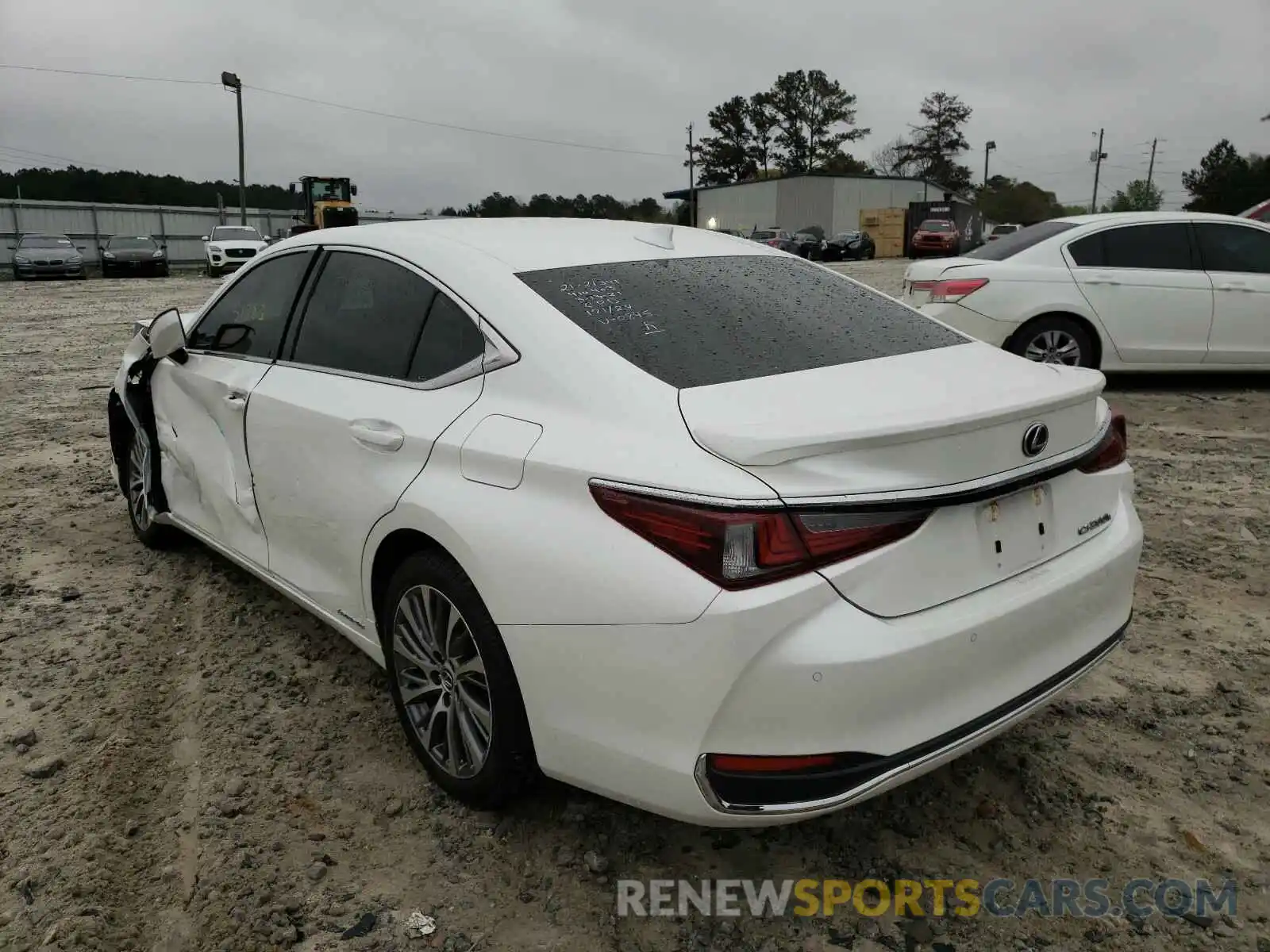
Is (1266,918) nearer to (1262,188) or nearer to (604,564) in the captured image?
(604,564)

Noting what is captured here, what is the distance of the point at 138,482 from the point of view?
472 centimetres

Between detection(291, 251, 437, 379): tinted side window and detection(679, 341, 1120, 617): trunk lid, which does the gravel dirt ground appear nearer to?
detection(679, 341, 1120, 617): trunk lid

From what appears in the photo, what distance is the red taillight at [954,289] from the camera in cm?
793

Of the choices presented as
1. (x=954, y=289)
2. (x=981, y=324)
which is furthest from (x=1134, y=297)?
(x=954, y=289)

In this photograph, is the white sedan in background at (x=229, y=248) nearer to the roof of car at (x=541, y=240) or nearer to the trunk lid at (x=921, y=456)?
the roof of car at (x=541, y=240)

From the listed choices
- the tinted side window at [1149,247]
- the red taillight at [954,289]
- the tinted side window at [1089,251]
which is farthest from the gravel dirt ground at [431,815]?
the tinted side window at [1149,247]

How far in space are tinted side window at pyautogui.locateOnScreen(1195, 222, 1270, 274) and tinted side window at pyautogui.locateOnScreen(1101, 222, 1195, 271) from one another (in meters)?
0.14

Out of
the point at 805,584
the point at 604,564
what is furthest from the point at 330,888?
the point at 805,584

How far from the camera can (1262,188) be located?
51.6 meters

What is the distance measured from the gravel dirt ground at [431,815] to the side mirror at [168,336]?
105 centimetres

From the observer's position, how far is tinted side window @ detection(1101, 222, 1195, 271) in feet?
25.9

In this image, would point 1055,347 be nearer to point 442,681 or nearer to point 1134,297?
point 1134,297

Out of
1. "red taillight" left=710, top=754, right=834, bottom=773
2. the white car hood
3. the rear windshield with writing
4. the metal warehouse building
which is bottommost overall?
"red taillight" left=710, top=754, right=834, bottom=773

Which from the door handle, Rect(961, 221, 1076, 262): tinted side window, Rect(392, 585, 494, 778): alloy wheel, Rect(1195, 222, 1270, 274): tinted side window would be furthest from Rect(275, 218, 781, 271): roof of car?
Rect(1195, 222, 1270, 274): tinted side window
